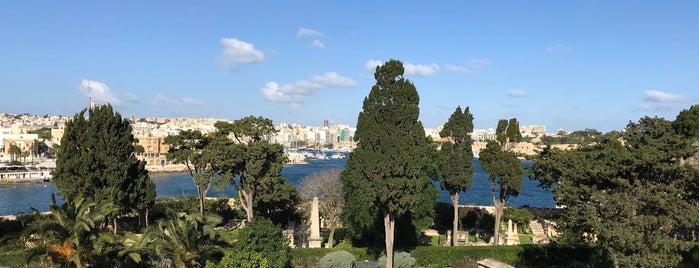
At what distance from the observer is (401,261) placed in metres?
14.7

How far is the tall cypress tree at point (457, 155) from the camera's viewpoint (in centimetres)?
2036

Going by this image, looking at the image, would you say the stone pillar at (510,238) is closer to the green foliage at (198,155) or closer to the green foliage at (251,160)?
the green foliage at (251,160)

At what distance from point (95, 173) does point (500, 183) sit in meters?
16.4

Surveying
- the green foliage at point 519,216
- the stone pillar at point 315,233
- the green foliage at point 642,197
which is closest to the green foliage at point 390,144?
the green foliage at point 642,197

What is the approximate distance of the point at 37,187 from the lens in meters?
63.9

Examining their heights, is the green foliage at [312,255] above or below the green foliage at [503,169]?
below

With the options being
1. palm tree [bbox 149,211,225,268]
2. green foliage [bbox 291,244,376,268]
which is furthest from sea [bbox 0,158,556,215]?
palm tree [bbox 149,211,225,268]

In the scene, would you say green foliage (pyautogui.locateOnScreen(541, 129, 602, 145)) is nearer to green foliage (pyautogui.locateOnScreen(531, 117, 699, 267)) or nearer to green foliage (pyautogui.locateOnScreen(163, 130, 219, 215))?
green foliage (pyautogui.locateOnScreen(531, 117, 699, 267))

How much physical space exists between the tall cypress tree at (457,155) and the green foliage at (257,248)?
10.2 meters

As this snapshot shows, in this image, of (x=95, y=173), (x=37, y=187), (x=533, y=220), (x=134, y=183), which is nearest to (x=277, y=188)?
(x=134, y=183)

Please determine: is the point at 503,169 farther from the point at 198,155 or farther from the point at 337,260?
the point at 198,155

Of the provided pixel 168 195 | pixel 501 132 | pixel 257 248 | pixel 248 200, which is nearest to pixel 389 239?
pixel 257 248

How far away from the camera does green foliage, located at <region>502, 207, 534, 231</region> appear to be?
24734mm

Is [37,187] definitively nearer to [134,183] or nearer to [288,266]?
[134,183]
